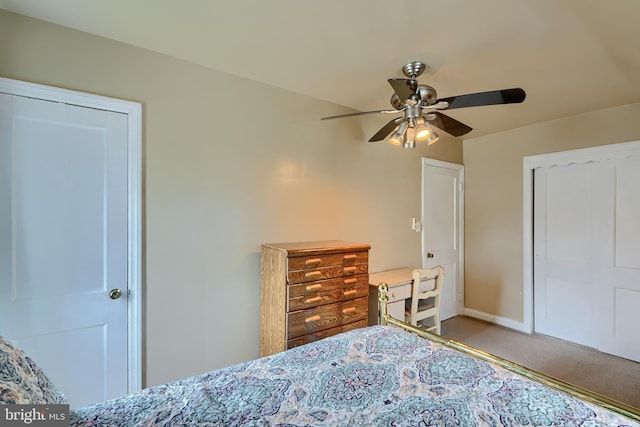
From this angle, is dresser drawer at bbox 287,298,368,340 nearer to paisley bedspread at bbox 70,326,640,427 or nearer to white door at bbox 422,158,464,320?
paisley bedspread at bbox 70,326,640,427

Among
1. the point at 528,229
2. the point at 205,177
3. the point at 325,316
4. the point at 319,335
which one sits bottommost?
the point at 319,335

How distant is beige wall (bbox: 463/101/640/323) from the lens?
338cm

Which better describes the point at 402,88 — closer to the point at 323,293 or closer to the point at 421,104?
the point at 421,104

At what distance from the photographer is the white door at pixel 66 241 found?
5.50ft

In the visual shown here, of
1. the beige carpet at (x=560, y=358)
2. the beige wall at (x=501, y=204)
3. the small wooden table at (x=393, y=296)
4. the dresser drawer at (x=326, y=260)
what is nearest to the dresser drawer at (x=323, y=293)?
the dresser drawer at (x=326, y=260)

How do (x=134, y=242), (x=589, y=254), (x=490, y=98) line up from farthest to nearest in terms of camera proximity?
1. (x=589, y=254)
2. (x=134, y=242)
3. (x=490, y=98)

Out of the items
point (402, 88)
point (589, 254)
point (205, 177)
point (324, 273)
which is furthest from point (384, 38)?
point (589, 254)

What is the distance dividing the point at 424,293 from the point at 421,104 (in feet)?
5.64

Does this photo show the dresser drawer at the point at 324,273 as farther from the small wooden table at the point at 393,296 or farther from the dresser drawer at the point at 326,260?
the small wooden table at the point at 393,296

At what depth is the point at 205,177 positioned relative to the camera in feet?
7.38

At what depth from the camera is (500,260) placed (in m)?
3.89

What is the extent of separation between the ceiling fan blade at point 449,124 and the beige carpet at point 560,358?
2325mm

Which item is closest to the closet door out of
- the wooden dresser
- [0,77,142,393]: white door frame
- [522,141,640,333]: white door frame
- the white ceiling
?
[522,141,640,333]: white door frame

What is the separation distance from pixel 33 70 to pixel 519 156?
459 centimetres
